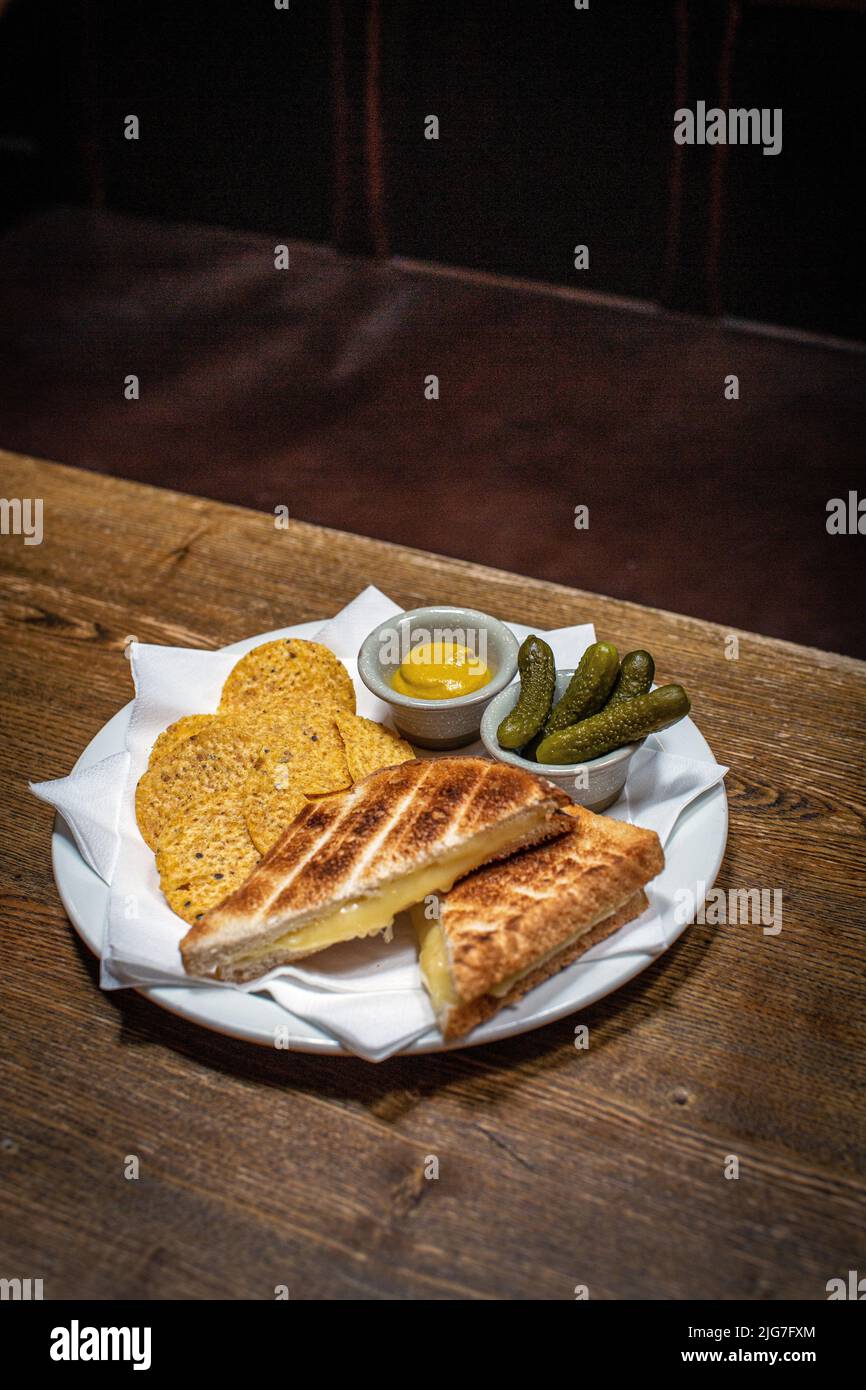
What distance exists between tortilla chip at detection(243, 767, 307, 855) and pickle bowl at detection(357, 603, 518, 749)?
0.20 meters

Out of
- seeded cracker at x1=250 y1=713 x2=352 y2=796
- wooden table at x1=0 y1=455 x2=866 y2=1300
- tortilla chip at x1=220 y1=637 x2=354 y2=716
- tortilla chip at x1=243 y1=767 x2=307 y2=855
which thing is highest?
tortilla chip at x1=220 y1=637 x2=354 y2=716

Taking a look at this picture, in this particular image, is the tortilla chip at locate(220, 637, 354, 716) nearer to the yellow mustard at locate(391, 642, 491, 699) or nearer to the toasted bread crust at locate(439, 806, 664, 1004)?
the yellow mustard at locate(391, 642, 491, 699)

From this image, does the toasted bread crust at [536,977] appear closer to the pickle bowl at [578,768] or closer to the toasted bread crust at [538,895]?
the toasted bread crust at [538,895]

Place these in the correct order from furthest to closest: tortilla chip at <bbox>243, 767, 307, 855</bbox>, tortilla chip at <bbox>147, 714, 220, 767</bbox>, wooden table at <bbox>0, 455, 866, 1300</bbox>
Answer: tortilla chip at <bbox>147, 714, 220, 767</bbox>, tortilla chip at <bbox>243, 767, 307, 855</bbox>, wooden table at <bbox>0, 455, 866, 1300</bbox>

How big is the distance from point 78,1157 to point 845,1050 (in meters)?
0.82

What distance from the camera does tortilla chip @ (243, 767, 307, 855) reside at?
1541 mm

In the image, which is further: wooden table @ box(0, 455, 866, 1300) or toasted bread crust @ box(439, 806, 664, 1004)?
toasted bread crust @ box(439, 806, 664, 1004)

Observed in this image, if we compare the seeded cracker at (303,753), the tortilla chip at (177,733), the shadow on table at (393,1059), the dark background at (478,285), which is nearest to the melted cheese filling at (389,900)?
the shadow on table at (393,1059)

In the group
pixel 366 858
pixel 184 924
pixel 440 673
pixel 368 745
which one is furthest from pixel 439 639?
pixel 184 924

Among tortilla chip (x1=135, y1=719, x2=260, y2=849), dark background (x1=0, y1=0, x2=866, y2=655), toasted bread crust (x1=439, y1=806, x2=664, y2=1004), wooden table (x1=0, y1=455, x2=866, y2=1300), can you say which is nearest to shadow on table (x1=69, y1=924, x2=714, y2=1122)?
wooden table (x1=0, y1=455, x2=866, y2=1300)

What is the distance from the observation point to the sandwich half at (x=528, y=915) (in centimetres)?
131

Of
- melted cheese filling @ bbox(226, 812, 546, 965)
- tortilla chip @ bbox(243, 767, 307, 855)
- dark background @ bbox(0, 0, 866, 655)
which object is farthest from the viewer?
dark background @ bbox(0, 0, 866, 655)

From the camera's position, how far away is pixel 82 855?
1.53 metres

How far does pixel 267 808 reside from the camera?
61.8 inches
